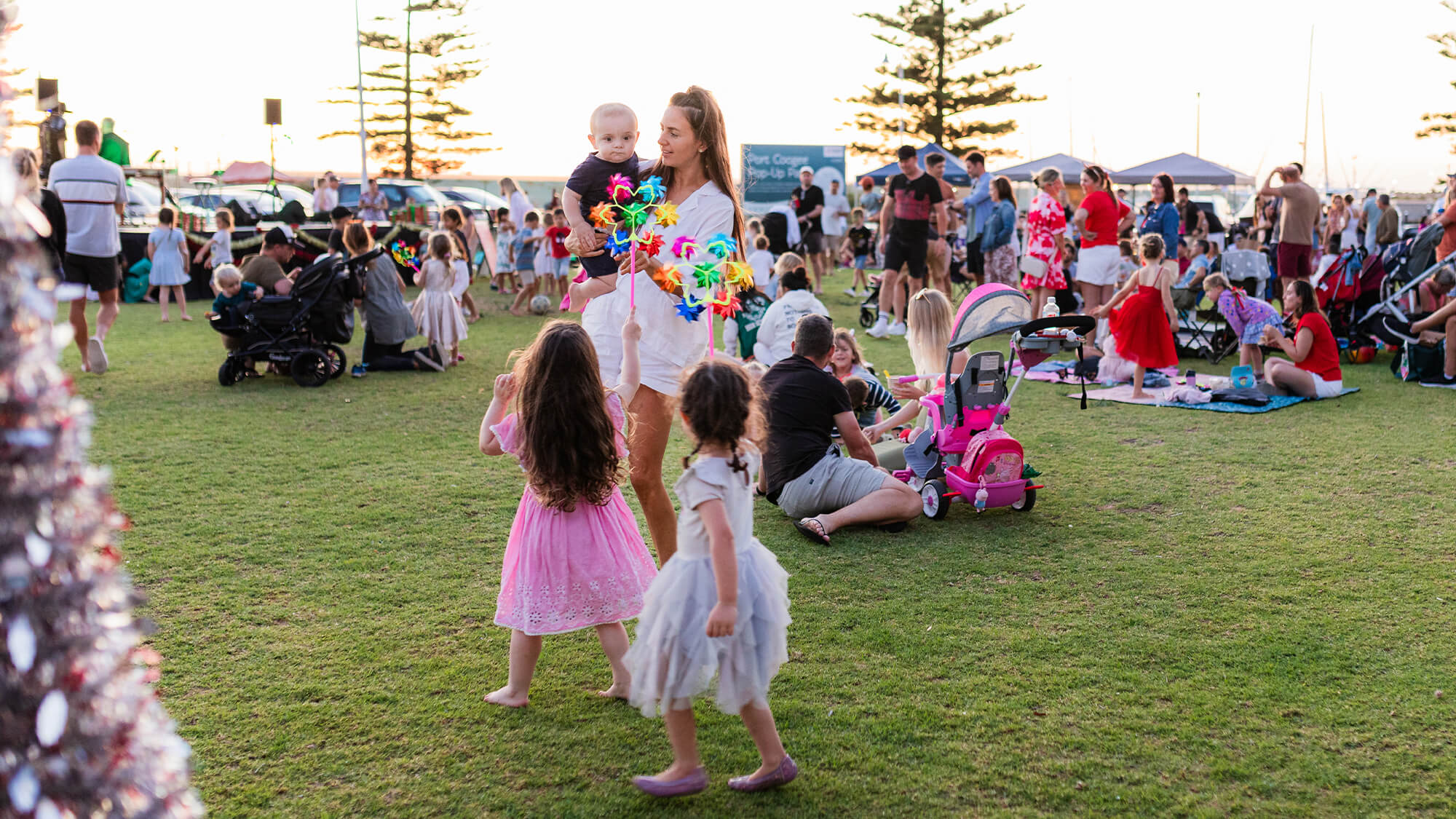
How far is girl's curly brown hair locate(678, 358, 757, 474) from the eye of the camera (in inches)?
104

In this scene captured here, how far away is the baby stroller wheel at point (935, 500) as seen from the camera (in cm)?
519

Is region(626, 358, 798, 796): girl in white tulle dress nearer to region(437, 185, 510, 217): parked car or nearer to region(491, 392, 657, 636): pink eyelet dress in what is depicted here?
region(491, 392, 657, 636): pink eyelet dress

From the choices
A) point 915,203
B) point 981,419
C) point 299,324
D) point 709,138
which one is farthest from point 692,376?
point 915,203

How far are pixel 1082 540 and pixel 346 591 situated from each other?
10.2 ft

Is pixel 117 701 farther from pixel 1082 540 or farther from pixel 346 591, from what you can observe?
pixel 1082 540

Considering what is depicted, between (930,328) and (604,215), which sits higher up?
(604,215)

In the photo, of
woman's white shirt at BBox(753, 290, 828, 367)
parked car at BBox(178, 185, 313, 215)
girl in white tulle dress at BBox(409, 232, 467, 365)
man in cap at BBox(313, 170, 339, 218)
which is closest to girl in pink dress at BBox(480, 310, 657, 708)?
woman's white shirt at BBox(753, 290, 828, 367)

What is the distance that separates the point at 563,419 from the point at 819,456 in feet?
7.31

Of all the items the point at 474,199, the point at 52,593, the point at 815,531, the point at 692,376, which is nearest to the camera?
the point at 52,593

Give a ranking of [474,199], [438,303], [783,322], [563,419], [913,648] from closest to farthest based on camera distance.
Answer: [563,419] → [913,648] → [783,322] → [438,303] → [474,199]

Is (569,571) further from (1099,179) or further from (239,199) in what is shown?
(239,199)

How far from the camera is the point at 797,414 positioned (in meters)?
5.05

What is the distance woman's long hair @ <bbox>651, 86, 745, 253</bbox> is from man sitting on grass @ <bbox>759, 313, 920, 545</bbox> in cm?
146

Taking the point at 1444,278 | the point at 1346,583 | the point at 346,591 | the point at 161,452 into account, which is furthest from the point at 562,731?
the point at 1444,278
